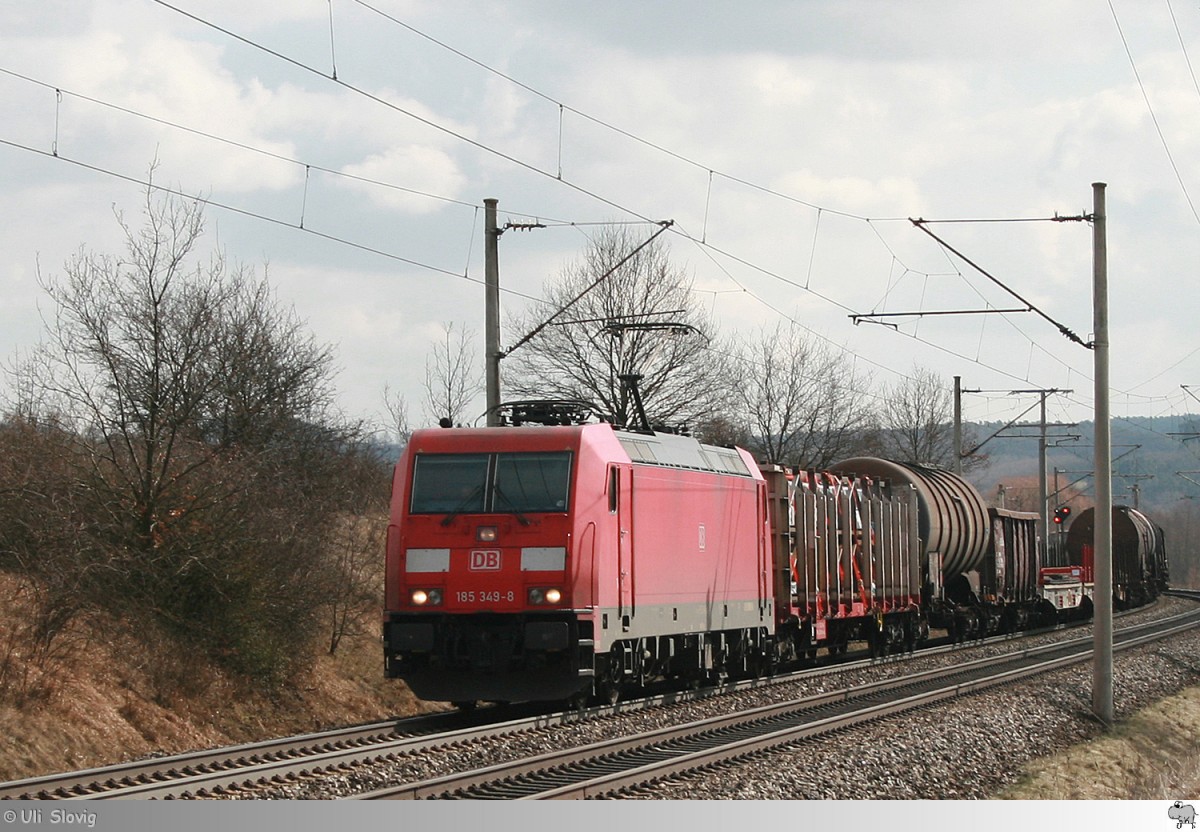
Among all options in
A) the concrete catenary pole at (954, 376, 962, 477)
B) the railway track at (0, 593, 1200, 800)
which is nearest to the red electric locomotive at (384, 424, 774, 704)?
the railway track at (0, 593, 1200, 800)

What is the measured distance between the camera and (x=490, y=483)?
17.8 meters

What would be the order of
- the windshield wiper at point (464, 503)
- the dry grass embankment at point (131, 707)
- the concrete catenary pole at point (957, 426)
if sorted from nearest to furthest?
the dry grass embankment at point (131, 707) → the windshield wiper at point (464, 503) → the concrete catenary pole at point (957, 426)

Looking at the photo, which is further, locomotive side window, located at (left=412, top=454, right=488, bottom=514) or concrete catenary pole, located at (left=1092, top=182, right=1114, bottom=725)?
concrete catenary pole, located at (left=1092, top=182, right=1114, bottom=725)

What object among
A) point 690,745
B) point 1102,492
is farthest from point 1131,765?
point 690,745

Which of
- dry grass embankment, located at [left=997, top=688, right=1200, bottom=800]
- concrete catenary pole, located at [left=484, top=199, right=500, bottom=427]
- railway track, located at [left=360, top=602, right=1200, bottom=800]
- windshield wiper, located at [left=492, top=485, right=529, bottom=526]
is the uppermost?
concrete catenary pole, located at [left=484, top=199, right=500, bottom=427]

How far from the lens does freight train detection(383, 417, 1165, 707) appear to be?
56.7 feet

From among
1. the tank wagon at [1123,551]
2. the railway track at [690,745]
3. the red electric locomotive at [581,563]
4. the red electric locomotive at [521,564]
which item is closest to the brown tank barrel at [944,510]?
the railway track at [690,745]

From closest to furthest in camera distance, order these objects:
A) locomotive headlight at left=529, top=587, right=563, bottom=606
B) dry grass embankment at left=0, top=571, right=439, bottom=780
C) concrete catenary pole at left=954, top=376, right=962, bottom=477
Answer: dry grass embankment at left=0, top=571, right=439, bottom=780
locomotive headlight at left=529, top=587, right=563, bottom=606
concrete catenary pole at left=954, top=376, right=962, bottom=477

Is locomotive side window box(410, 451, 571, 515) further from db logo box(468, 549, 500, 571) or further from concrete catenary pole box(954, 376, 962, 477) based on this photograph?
concrete catenary pole box(954, 376, 962, 477)

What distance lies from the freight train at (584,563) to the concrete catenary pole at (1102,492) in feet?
16.8

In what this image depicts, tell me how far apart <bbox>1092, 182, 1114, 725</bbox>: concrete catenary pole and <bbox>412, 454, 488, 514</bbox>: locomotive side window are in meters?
8.51

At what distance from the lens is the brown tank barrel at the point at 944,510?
3309cm

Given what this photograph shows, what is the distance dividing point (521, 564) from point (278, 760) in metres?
4.60

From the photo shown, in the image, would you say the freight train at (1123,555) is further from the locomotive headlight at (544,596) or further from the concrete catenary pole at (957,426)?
the locomotive headlight at (544,596)
